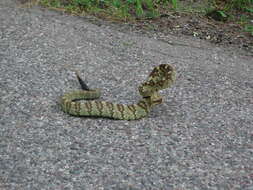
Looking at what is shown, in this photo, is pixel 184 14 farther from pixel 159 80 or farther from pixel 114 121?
pixel 114 121

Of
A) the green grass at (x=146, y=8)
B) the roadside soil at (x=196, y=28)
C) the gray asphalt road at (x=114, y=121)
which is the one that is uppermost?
the green grass at (x=146, y=8)

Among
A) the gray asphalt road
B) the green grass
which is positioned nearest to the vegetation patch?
the green grass

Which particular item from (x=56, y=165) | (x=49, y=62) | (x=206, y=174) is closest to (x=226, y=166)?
(x=206, y=174)

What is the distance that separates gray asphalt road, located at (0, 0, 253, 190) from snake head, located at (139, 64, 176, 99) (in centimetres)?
26

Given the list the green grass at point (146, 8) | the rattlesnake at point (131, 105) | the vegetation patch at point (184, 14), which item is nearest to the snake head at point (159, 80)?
the rattlesnake at point (131, 105)

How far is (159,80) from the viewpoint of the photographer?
553 cm

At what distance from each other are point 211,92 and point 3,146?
2858 millimetres

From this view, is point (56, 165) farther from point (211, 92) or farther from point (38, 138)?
point (211, 92)

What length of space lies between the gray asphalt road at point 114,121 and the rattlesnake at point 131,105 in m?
0.09

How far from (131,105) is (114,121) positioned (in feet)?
0.88

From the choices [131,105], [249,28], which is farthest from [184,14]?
[131,105]

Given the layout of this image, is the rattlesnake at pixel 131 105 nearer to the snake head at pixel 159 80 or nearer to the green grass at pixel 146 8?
the snake head at pixel 159 80

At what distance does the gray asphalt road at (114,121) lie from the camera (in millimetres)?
4344

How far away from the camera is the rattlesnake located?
537 centimetres
